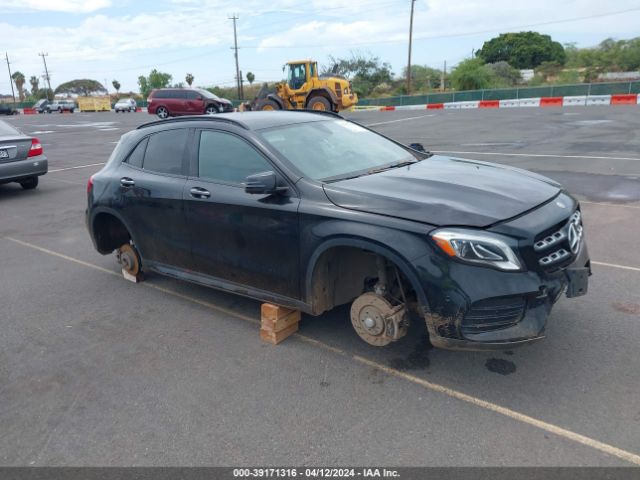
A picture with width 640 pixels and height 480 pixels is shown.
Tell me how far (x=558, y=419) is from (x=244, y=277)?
7.90 ft

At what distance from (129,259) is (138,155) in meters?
1.13

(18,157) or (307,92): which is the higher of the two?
(307,92)

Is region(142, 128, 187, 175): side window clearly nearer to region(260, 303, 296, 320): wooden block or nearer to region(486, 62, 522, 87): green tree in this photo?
region(260, 303, 296, 320): wooden block

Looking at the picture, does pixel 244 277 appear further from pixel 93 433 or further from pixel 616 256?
pixel 616 256

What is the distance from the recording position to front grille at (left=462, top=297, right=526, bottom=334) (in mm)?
3025

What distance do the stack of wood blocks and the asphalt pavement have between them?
8 cm

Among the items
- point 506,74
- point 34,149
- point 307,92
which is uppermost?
point 506,74

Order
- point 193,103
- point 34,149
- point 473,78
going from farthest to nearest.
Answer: point 473,78, point 193,103, point 34,149

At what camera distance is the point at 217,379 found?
3584 mm

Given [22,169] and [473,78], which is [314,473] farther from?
[473,78]

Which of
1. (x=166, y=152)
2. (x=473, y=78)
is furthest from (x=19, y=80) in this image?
(x=166, y=152)

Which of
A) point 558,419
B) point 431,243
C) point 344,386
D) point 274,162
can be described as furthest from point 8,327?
point 558,419

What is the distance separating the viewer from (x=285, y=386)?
3.46 meters

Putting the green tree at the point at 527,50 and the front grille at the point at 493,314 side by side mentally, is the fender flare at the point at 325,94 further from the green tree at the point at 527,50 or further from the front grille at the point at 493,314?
the green tree at the point at 527,50
